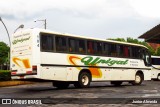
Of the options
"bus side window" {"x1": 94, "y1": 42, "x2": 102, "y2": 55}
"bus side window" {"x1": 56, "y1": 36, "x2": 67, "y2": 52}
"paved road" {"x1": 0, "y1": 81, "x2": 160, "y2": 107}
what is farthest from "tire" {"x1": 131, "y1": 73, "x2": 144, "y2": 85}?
"bus side window" {"x1": 56, "y1": 36, "x2": 67, "y2": 52}

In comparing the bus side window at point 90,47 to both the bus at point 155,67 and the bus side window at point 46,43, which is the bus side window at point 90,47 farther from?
the bus at point 155,67

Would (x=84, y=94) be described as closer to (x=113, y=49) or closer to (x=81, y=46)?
(x=81, y=46)

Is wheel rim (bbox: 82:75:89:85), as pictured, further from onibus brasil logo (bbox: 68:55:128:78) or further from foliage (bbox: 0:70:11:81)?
foliage (bbox: 0:70:11:81)

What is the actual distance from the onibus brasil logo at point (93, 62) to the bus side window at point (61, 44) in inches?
24.0

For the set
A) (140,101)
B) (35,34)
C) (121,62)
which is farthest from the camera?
(121,62)

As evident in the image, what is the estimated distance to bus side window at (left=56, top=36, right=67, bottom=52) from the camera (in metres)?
19.9

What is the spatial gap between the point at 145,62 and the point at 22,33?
10587mm

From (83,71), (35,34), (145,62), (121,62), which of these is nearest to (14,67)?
(35,34)

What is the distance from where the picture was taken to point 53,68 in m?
19.5

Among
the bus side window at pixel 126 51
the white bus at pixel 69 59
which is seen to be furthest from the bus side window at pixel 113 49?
the bus side window at pixel 126 51

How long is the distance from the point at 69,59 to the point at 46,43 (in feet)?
6.23

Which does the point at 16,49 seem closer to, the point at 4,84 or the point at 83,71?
the point at 83,71

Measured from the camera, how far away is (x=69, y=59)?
67.3ft

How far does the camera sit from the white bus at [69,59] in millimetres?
18891
